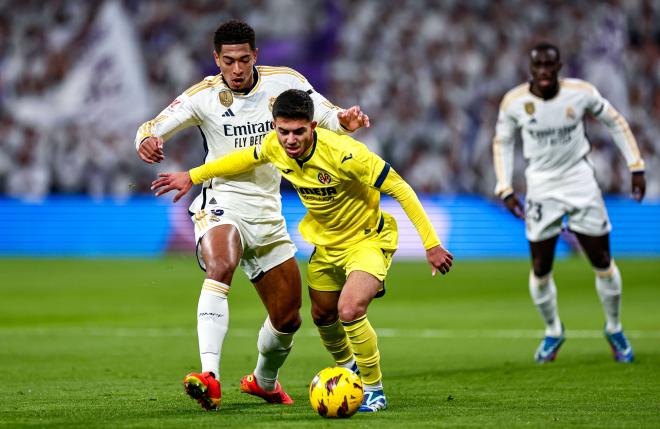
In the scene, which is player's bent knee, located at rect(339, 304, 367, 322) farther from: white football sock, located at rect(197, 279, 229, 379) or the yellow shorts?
white football sock, located at rect(197, 279, 229, 379)

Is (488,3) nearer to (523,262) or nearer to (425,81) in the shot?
(425,81)

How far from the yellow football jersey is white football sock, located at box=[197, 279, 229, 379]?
2.30 ft

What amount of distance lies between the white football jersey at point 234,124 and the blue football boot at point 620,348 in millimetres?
3644

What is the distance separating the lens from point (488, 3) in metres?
23.8

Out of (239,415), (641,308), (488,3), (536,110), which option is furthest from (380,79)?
(239,415)

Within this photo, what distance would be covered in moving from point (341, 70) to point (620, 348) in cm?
1529

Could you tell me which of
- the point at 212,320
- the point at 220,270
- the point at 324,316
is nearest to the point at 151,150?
the point at 220,270

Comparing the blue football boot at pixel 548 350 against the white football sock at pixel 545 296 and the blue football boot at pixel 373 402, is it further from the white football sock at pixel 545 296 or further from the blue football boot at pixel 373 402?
the blue football boot at pixel 373 402

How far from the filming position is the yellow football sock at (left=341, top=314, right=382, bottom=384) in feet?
21.7

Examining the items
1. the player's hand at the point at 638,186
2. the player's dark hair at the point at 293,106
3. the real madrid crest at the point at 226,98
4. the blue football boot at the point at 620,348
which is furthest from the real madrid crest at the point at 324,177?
the player's hand at the point at 638,186

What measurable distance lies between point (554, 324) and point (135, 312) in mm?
6297

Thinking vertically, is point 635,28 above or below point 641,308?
above

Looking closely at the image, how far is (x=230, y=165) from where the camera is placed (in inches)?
280

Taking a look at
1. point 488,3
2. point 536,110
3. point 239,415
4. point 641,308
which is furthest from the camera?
point 488,3
